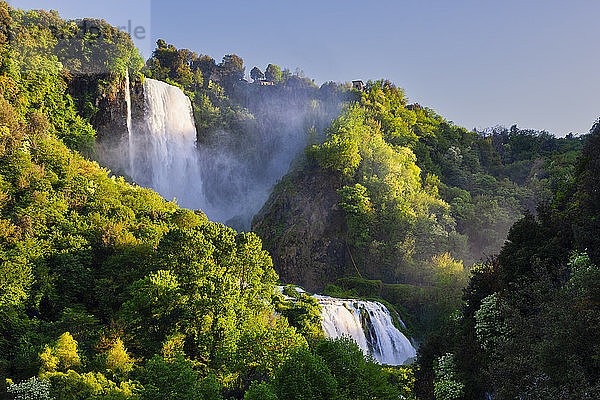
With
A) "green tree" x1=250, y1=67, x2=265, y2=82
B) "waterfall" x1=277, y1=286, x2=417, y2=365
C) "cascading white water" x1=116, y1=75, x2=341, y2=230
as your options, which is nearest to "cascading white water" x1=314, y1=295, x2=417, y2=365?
"waterfall" x1=277, y1=286, x2=417, y2=365

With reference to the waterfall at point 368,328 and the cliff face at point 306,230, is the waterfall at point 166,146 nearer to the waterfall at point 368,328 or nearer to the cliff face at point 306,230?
the cliff face at point 306,230

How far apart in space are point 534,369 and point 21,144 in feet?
81.2

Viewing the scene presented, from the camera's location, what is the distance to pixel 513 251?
58.8 feet

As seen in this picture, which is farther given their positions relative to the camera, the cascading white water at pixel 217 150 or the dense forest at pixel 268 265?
the cascading white water at pixel 217 150

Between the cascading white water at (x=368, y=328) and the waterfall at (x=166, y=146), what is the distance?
2310 centimetres

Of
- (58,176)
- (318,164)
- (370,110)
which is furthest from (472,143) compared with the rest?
(58,176)

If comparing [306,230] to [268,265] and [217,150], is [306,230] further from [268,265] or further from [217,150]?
[268,265]

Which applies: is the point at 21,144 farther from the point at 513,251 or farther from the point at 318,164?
the point at 318,164

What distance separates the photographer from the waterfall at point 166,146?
137ft

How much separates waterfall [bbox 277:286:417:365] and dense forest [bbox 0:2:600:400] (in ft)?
8.07

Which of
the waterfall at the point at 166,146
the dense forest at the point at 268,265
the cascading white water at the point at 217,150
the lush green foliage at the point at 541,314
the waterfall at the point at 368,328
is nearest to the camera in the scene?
the lush green foliage at the point at 541,314

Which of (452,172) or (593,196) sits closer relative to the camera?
(593,196)

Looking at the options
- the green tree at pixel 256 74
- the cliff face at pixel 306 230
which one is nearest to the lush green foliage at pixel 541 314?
the cliff face at pixel 306 230

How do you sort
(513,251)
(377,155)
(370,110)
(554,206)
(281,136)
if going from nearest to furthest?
(513,251) → (554,206) → (377,155) → (370,110) → (281,136)
